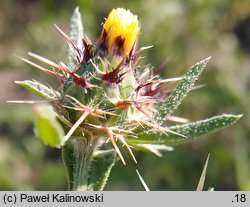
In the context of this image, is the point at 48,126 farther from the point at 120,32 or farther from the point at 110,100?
the point at 120,32

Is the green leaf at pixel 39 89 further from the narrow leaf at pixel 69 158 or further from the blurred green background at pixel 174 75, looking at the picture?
the blurred green background at pixel 174 75

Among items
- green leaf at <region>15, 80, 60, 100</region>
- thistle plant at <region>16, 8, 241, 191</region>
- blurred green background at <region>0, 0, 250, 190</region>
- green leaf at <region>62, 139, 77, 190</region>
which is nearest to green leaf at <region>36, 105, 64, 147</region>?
thistle plant at <region>16, 8, 241, 191</region>

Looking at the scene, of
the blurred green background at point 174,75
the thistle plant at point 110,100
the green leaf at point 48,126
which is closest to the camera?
the green leaf at point 48,126

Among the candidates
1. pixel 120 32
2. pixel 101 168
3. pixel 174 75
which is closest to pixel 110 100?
pixel 120 32

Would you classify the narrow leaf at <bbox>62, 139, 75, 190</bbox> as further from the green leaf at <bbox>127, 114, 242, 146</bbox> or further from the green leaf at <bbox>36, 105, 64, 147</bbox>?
the green leaf at <bbox>36, 105, 64, 147</bbox>

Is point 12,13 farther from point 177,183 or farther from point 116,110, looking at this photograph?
point 116,110

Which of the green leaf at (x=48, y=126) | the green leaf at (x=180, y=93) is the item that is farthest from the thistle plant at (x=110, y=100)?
the green leaf at (x=48, y=126)

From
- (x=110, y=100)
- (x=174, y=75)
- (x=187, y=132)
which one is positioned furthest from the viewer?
(x=174, y=75)
